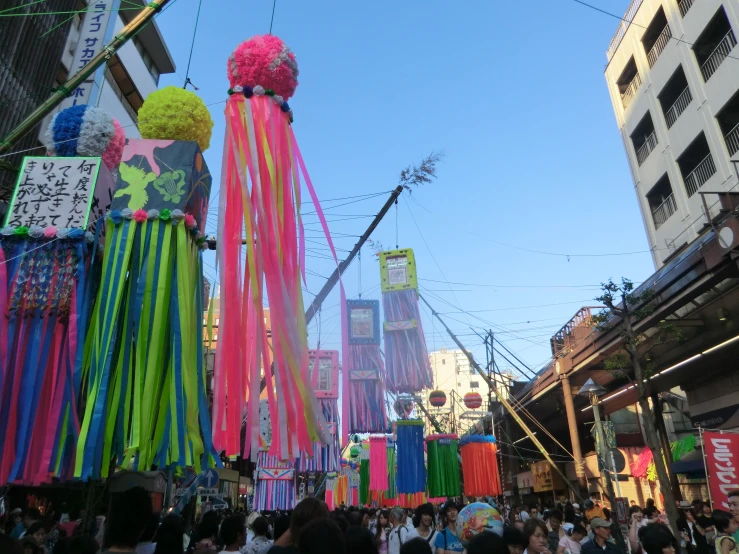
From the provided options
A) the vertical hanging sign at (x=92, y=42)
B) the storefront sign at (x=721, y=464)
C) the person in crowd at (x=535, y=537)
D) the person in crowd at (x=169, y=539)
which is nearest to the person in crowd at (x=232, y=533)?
the person in crowd at (x=169, y=539)

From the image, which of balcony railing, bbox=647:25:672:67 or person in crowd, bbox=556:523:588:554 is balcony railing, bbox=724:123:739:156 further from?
person in crowd, bbox=556:523:588:554

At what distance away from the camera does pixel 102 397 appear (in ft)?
8.93

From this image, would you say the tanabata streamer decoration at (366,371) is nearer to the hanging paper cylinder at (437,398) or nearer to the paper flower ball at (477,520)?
the hanging paper cylinder at (437,398)

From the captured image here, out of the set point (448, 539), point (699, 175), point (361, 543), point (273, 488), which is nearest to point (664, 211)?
point (699, 175)

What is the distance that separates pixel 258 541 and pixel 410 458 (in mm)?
9514

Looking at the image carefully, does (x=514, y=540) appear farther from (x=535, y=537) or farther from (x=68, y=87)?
(x=68, y=87)

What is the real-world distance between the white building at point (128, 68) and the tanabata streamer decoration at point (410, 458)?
10462mm

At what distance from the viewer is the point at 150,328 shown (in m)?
2.98

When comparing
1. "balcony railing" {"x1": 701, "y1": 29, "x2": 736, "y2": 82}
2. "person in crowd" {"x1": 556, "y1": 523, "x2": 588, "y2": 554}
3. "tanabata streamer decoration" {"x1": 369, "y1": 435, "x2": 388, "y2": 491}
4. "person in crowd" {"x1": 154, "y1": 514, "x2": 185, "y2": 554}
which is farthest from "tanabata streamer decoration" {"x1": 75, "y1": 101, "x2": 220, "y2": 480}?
"balcony railing" {"x1": 701, "y1": 29, "x2": 736, "y2": 82}

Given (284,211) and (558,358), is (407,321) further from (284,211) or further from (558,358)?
(284,211)

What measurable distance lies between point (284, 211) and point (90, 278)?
1265 mm

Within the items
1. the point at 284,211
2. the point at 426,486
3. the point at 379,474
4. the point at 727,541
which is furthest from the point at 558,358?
the point at 284,211

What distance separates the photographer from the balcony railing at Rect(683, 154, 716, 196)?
1380 cm

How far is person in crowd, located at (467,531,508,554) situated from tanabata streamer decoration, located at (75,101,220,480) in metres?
1.47
